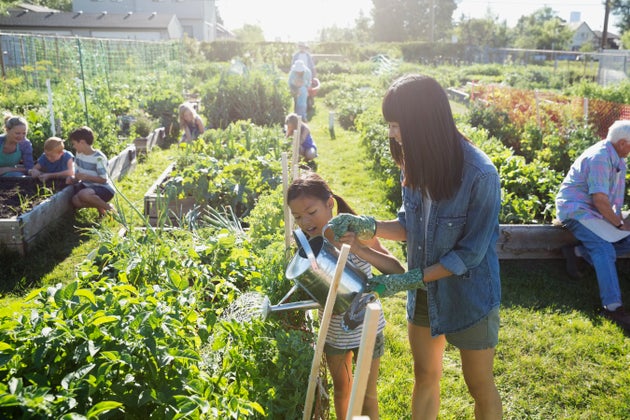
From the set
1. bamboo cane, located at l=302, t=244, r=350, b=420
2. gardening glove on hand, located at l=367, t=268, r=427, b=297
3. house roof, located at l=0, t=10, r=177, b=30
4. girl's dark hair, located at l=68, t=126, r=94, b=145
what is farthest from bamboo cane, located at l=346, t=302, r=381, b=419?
house roof, located at l=0, t=10, r=177, b=30

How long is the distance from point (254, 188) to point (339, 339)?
3.27 m

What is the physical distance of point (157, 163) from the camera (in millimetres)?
8570

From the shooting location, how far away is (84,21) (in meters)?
42.7

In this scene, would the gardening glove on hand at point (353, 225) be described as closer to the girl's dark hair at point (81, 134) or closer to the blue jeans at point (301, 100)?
the girl's dark hair at point (81, 134)

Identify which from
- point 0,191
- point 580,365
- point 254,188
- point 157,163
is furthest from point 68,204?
point 580,365

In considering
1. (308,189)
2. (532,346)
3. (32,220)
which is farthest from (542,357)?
(32,220)

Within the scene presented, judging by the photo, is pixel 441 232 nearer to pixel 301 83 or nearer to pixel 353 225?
pixel 353 225

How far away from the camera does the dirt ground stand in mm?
5297

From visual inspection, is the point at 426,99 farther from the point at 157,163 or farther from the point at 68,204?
the point at 157,163

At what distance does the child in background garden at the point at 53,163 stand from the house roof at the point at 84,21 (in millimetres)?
38219

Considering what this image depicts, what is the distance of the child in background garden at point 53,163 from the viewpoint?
235 inches

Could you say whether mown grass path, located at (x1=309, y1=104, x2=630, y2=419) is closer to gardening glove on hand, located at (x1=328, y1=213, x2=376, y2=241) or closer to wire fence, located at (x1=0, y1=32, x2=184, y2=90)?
gardening glove on hand, located at (x1=328, y1=213, x2=376, y2=241)

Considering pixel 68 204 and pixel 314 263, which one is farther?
pixel 68 204

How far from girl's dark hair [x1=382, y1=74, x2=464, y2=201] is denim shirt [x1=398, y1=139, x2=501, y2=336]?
7 centimetres
